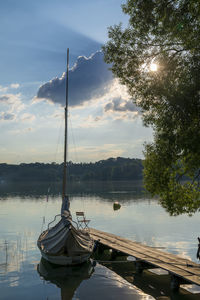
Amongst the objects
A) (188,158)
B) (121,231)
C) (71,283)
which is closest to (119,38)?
(188,158)

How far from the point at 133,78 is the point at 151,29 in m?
2.97

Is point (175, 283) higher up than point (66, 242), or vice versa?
point (66, 242)

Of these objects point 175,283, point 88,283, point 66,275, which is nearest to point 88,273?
point 66,275

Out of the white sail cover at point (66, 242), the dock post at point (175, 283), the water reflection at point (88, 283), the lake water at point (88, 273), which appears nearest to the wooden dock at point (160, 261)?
the dock post at point (175, 283)

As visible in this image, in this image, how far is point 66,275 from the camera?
67.3 ft

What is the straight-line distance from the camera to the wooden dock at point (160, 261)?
16531mm

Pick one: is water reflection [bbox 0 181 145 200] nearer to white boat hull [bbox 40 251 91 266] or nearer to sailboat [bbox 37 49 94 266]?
sailboat [bbox 37 49 94 266]

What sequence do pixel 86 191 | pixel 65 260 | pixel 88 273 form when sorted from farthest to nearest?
pixel 86 191, pixel 88 273, pixel 65 260

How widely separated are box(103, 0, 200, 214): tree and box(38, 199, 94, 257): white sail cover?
6.54 meters

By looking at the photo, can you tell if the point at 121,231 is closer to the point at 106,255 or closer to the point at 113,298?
the point at 106,255

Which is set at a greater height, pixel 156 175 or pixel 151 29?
pixel 151 29

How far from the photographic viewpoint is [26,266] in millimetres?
22922

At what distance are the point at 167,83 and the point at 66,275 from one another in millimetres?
14022

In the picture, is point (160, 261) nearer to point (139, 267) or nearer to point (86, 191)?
point (139, 267)
